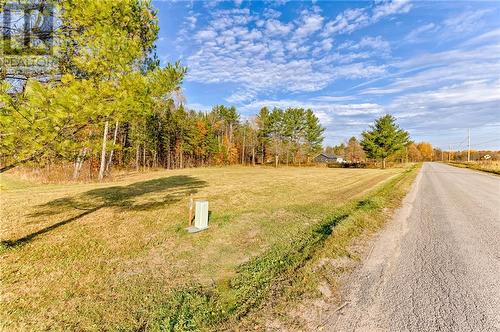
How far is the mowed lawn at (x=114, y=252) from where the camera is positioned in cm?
346

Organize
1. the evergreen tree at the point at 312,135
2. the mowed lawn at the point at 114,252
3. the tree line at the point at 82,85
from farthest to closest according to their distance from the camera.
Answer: the evergreen tree at the point at 312,135, the tree line at the point at 82,85, the mowed lawn at the point at 114,252

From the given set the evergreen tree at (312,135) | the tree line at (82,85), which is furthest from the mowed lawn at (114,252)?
the evergreen tree at (312,135)

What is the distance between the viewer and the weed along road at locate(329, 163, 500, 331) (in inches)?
120

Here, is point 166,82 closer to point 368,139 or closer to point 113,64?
point 113,64

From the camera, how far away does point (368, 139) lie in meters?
47.3

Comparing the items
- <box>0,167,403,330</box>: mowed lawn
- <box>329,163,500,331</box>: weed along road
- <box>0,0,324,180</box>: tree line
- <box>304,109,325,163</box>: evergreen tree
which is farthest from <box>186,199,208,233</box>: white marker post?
<box>304,109,325,163</box>: evergreen tree

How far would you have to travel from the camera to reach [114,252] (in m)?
5.55

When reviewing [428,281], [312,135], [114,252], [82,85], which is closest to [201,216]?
[114,252]

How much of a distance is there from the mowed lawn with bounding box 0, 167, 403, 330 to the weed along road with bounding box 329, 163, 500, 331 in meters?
2.18

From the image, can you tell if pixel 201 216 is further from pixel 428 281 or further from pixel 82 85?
pixel 428 281

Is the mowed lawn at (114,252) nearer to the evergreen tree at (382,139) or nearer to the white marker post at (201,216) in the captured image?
the white marker post at (201,216)

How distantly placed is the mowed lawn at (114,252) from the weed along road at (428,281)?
2.18 metres

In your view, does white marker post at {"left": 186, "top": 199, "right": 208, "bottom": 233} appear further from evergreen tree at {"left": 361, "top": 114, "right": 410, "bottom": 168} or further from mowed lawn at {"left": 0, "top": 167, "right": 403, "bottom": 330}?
evergreen tree at {"left": 361, "top": 114, "right": 410, "bottom": 168}

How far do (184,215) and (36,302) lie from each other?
5229 millimetres
